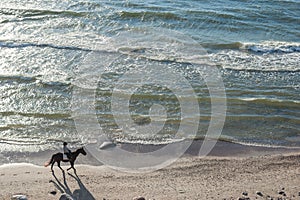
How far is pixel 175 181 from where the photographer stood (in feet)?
Result: 47.9

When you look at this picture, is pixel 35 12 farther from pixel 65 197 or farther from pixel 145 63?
pixel 65 197

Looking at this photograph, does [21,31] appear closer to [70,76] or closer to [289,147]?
[70,76]

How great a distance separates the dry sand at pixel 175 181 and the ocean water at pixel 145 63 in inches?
68.2

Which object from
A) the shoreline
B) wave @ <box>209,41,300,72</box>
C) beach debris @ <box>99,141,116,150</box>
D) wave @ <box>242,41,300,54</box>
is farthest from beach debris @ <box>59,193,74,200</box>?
wave @ <box>242,41,300,54</box>

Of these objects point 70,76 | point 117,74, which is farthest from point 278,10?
point 70,76

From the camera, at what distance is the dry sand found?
1370cm

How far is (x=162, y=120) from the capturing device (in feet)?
60.9

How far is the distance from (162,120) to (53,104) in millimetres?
4553

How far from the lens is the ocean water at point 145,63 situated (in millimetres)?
17969

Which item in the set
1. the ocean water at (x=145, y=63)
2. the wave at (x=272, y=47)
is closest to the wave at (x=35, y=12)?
the ocean water at (x=145, y=63)

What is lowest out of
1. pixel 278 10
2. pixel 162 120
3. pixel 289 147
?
pixel 289 147

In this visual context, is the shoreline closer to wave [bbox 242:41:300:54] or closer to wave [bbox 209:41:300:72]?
wave [bbox 209:41:300:72]

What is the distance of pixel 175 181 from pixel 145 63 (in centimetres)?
1004

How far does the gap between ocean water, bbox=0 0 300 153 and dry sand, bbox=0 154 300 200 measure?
1731 mm
